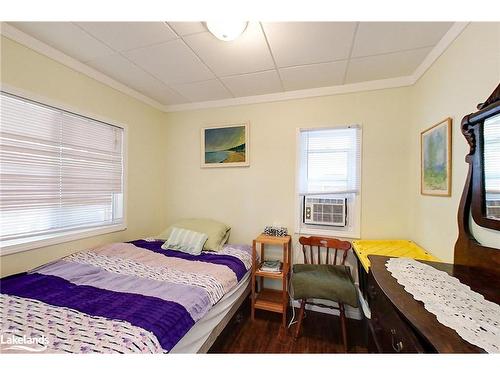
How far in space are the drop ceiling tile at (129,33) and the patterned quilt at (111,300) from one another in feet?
5.84

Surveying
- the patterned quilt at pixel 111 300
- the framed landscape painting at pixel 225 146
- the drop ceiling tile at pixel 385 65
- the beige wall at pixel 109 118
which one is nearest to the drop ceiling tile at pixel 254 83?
the framed landscape painting at pixel 225 146

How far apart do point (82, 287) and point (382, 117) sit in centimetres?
296

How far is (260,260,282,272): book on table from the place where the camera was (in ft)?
6.83

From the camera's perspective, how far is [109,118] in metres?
2.16

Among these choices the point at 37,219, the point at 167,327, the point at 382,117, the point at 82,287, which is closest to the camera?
the point at 167,327

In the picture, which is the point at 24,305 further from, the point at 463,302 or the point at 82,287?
the point at 463,302

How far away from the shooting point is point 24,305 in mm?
1107

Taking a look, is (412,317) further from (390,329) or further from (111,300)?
(111,300)

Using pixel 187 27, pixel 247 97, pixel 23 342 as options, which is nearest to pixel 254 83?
pixel 247 97

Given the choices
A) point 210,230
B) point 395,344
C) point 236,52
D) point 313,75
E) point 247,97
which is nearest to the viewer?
point 395,344

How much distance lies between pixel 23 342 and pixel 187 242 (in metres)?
1.35

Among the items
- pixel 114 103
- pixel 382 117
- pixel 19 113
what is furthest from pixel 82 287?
pixel 382 117

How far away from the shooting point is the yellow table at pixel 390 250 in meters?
1.57

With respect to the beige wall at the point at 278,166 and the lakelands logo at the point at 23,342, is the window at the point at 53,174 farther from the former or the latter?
the lakelands logo at the point at 23,342
